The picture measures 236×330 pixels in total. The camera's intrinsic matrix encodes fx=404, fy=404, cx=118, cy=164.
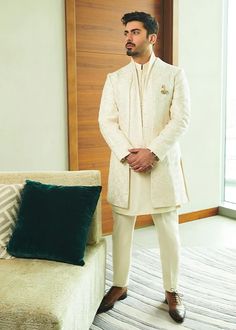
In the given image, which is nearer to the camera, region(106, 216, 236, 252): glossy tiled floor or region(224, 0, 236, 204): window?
region(106, 216, 236, 252): glossy tiled floor

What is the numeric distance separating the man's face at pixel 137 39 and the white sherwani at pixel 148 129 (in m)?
0.07

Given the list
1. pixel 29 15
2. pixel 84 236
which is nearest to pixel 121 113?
pixel 84 236

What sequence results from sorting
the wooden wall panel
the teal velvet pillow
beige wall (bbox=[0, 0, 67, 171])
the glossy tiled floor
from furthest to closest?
the glossy tiled floor < the wooden wall panel < beige wall (bbox=[0, 0, 67, 171]) < the teal velvet pillow

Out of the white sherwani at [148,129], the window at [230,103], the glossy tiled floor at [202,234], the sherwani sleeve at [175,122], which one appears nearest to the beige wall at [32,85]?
the window at [230,103]

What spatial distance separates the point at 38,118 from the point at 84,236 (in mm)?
1485

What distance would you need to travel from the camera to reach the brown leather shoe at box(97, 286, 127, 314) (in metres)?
2.21

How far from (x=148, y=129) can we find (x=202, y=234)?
1.82 m

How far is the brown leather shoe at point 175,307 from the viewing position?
83.2 inches

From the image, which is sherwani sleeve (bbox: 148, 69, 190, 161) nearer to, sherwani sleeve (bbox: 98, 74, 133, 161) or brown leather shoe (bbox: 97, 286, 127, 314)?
sherwani sleeve (bbox: 98, 74, 133, 161)

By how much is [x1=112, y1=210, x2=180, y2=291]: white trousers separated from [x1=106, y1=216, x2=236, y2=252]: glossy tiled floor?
94 cm

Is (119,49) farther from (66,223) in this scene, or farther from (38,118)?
(66,223)

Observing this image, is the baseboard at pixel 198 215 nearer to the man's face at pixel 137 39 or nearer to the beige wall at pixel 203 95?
the beige wall at pixel 203 95

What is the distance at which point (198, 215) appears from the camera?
412 centimetres

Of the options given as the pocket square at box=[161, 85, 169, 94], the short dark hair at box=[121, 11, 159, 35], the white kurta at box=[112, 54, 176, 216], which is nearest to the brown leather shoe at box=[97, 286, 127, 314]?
the white kurta at box=[112, 54, 176, 216]
